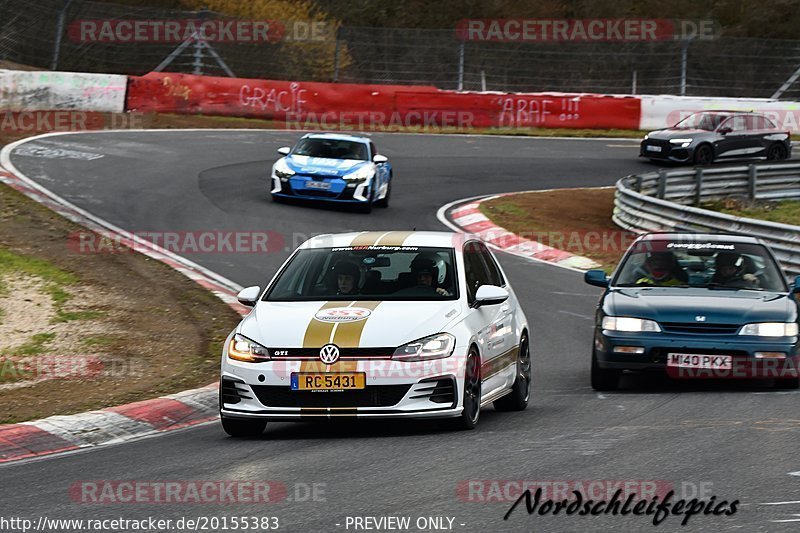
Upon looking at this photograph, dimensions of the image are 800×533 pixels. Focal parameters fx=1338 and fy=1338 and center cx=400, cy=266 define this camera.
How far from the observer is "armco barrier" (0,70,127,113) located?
32750 millimetres

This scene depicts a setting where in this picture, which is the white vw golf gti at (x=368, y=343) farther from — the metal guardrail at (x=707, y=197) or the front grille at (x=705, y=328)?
the metal guardrail at (x=707, y=197)

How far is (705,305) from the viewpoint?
37.3 ft

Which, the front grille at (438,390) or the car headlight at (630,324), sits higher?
the front grille at (438,390)

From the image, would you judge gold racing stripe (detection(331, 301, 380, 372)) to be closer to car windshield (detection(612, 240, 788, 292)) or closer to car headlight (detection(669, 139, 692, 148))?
car windshield (detection(612, 240, 788, 292))

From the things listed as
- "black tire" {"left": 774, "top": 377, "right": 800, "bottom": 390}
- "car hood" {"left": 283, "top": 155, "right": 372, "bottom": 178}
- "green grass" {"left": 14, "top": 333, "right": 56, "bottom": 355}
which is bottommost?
"green grass" {"left": 14, "top": 333, "right": 56, "bottom": 355}

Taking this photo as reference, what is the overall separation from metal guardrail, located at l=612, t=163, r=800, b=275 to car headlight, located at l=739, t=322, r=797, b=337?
26.3 ft

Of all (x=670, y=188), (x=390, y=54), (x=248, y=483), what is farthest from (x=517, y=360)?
(x=390, y=54)

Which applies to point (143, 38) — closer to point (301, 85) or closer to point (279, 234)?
point (301, 85)

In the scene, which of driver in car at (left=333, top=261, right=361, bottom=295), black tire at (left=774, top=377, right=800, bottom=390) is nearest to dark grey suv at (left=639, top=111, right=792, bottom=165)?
black tire at (left=774, top=377, right=800, bottom=390)

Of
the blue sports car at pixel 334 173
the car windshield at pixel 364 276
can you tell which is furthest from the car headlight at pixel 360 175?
the car windshield at pixel 364 276

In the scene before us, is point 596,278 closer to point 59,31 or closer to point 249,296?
point 249,296

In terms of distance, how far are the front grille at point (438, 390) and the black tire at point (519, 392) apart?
171 cm

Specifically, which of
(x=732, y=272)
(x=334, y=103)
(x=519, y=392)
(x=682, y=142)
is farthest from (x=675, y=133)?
(x=519, y=392)

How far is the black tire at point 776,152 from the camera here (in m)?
34.3
